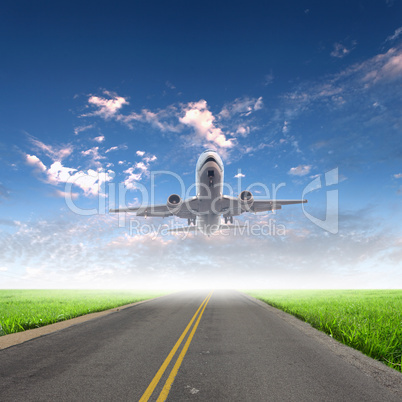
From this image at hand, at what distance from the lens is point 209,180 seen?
24062 millimetres

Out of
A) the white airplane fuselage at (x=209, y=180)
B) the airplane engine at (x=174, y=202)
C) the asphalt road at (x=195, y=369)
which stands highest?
the white airplane fuselage at (x=209, y=180)

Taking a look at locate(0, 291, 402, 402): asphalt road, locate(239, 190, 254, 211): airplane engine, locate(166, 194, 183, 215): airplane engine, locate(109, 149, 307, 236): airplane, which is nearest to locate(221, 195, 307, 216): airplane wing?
locate(109, 149, 307, 236): airplane

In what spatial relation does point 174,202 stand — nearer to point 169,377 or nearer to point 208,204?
point 208,204

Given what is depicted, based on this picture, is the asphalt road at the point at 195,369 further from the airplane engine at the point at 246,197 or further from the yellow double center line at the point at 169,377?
the airplane engine at the point at 246,197

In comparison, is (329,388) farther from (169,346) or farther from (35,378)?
(35,378)

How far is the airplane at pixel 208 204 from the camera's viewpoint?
24.2 m

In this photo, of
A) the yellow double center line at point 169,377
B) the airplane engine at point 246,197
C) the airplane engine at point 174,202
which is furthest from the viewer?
the airplane engine at point 174,202

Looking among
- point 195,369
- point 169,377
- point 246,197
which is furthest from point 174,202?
point 169,377

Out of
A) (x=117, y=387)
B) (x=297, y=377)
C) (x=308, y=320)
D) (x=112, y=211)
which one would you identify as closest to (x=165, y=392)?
(x=117, y=387)

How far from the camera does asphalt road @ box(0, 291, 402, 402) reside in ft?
13.1

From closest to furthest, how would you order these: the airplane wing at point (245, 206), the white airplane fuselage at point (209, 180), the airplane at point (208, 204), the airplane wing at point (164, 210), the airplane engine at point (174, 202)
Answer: the white airplane fuselage at point (209, 180) < the airplane at point (208, 204) < the airplane engine at point (174, 202) < the airplane wing at point (245, 206) < the airplane wing at point (164, 210)

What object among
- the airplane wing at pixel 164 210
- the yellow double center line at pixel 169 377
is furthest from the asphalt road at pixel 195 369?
the airplane wing at pixel 164 210

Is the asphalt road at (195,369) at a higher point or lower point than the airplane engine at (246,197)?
lower

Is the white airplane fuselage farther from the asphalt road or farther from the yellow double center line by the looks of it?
the yellow double center line
